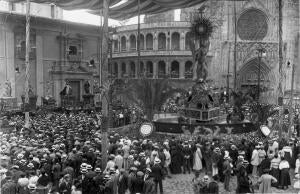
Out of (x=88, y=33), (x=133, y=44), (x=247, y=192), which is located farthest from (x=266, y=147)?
(x=133, y=44)

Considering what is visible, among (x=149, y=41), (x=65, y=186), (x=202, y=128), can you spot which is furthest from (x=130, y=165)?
(x=149, y=41)

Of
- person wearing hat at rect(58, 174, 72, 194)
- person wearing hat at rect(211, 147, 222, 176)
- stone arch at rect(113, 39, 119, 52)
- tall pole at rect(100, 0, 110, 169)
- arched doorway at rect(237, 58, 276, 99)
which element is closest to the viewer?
person wearing hat at rect(58, 174, 72, 194)

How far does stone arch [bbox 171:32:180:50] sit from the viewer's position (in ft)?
167

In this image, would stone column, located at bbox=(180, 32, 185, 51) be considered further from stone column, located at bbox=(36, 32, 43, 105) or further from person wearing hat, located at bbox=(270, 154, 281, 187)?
person wearing hat, located at bbox=(270, 154, 281, 187)

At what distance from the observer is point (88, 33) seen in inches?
1592

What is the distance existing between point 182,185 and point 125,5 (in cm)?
1457

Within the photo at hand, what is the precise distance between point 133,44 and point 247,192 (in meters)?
44.5

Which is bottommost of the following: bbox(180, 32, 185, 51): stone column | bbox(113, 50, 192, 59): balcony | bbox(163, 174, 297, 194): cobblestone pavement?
bbox(163, 174, 297, 194): cobblestone pavement

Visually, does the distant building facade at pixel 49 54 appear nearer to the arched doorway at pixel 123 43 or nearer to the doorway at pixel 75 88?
the doorway at pixel 75 88

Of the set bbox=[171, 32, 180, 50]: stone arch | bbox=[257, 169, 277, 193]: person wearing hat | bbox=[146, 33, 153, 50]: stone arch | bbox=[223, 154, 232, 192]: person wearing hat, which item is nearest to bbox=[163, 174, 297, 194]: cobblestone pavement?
bbox=[223, 154, 232, 192]: person wearing hat

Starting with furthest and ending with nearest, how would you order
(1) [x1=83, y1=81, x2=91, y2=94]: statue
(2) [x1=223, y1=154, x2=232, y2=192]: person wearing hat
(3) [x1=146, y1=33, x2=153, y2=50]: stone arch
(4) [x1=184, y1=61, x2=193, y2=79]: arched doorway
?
(3) [x1=146, y1=33, x2=153, y2=50]: stone arch < (4) [x1=184, y1=61, x2=193, y2=79]: arched doorway < (1) [x1=83, y1=81, x2=91, y2=94]: statue < (2) [x1=223, y1=154, x2=232, y2=192]: person wearing hat

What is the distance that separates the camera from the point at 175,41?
169 feet

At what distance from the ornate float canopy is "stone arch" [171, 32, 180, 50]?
24040 mm

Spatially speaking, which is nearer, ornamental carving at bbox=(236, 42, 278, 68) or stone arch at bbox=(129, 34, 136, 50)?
ornamental carving at bbox=(236, 42, 278, 68)
